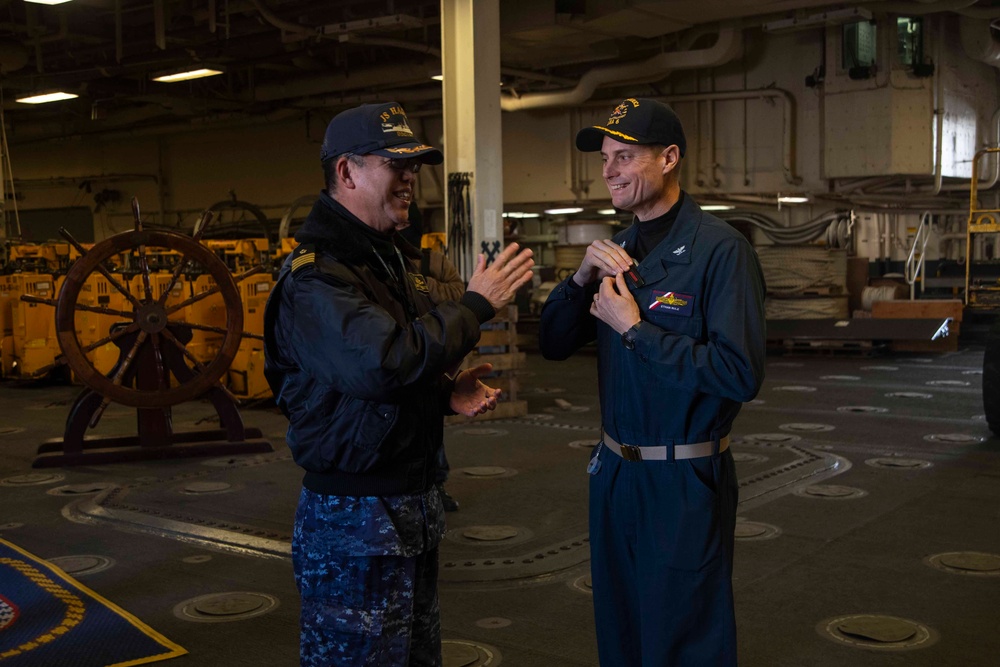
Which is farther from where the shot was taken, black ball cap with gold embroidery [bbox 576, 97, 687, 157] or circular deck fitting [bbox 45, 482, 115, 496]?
circular deck fitting [bbox 45, 482, 115, 496]

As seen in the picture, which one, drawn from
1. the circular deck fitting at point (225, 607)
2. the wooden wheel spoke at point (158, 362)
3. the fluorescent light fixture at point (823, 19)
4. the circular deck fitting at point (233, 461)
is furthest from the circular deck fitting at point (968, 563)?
the fluorescent light fixture at point (823, 19)

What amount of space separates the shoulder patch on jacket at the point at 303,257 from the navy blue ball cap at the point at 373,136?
22 cm

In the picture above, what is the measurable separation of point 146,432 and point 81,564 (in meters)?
2.87

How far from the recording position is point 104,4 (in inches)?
527

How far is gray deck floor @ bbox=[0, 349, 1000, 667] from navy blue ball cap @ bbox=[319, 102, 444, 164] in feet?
7.01

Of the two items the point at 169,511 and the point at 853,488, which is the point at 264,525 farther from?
the point at 853,488

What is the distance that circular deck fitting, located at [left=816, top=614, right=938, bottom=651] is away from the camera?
376cm

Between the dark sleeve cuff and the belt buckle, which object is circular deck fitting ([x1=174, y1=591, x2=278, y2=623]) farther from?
the dark sleeve cuff

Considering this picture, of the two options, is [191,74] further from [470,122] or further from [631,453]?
[631,453]

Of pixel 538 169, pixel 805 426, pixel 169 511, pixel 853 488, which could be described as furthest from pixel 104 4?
pixel 853 488

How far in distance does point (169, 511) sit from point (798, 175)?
35.7ft

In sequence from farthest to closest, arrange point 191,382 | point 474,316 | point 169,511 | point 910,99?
point 910,99 < point 191,382 < point 169,511 < point 474,316

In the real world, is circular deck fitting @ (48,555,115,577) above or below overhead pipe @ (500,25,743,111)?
below

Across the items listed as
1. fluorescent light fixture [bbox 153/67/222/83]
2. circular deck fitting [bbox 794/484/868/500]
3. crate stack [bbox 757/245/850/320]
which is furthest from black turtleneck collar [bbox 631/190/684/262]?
crate stack [bbox 757/245/850/320]
